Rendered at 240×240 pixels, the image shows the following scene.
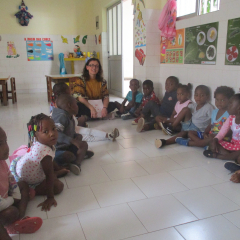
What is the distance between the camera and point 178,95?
3.41m

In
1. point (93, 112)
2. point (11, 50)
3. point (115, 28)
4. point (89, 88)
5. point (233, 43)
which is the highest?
point (115, 28)

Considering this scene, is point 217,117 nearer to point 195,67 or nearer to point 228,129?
point 228,129

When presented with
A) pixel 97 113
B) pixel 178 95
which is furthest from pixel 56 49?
pixel 178 95

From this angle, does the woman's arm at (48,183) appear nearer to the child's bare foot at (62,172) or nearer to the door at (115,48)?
the child's bare foot at (62,172)

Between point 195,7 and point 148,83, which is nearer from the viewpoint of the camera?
point 195,7

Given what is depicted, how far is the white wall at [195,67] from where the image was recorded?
282 cm

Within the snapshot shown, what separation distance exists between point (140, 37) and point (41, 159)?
333 centimetres

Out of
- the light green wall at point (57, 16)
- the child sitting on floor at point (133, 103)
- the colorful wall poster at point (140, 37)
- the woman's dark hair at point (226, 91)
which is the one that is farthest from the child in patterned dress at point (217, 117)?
the light green wall at point (57, 16)

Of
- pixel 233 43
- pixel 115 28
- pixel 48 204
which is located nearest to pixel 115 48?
pixel 115 28

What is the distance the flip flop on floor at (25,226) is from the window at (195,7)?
3.00 m

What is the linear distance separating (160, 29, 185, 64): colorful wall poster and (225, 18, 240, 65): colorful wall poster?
2.94 ft

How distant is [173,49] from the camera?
3.88 meters

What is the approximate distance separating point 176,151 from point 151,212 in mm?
1184

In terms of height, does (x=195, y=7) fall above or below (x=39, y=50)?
above
